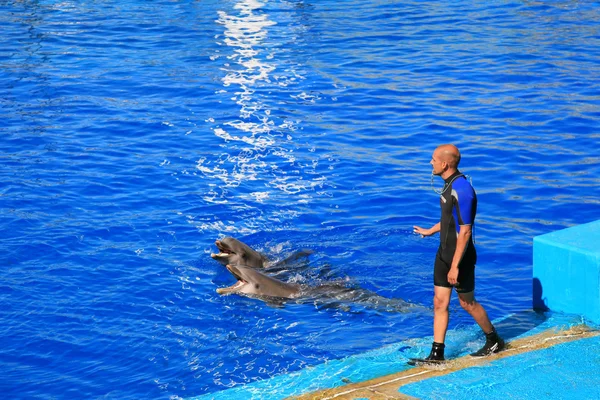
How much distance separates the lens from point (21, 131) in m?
15.7

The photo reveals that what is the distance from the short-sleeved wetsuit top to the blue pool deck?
2.34 feet

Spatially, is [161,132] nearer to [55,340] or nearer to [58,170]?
[58,170]

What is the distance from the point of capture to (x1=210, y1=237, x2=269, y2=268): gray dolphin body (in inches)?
415

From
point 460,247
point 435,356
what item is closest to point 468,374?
point 435,356

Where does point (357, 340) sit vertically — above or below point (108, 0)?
below

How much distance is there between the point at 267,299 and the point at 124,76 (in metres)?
10.7

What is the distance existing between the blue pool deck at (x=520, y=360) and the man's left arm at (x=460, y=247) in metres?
0.78

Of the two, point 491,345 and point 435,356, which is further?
point 491,345

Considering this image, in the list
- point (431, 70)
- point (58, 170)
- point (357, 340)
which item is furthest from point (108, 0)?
point (357, 340)

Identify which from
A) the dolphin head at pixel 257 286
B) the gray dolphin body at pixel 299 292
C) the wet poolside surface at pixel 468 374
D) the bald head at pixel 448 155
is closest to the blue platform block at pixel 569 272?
the wet poolside surface at pixel 468 374

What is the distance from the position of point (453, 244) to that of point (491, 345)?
1.02 metres

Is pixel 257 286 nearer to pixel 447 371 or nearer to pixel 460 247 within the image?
pixel 447 371

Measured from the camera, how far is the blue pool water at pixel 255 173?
29.7 ft

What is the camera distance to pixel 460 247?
7039mm
